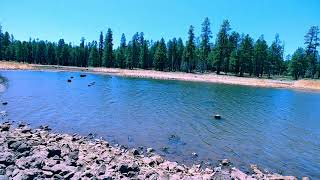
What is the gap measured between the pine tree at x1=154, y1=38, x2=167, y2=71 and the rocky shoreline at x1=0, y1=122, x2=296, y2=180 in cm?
10216

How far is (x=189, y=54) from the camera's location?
117 m

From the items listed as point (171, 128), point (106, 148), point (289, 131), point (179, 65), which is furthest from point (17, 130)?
point (179, 65)

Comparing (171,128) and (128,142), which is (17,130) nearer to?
(128,142)

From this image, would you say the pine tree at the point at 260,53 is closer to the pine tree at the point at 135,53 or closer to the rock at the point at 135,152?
the pine tree at the point at 135,53

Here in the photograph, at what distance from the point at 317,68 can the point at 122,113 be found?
11394cm

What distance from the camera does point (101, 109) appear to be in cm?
3088

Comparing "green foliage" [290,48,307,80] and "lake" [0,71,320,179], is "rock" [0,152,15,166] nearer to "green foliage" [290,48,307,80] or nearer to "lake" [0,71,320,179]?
"lake" [0,71,320,179]

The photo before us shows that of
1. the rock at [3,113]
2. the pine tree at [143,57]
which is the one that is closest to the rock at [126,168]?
the rock at [3,113]

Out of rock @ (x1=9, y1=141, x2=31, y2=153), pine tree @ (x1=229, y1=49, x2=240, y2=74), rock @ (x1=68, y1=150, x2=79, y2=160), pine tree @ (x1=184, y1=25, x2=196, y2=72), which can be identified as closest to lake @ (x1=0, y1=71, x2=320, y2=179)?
rock @ (x1=68, y1=150, x2=79, y2=160)

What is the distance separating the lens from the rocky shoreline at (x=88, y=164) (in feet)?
38.1

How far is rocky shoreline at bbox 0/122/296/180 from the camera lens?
11.6 metres

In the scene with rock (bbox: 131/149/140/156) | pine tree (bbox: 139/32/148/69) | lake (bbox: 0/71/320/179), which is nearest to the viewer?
rock (bbox: 131/149/140/156)

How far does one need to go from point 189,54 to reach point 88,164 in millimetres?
105521

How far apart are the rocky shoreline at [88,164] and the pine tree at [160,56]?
102162 millimetres
